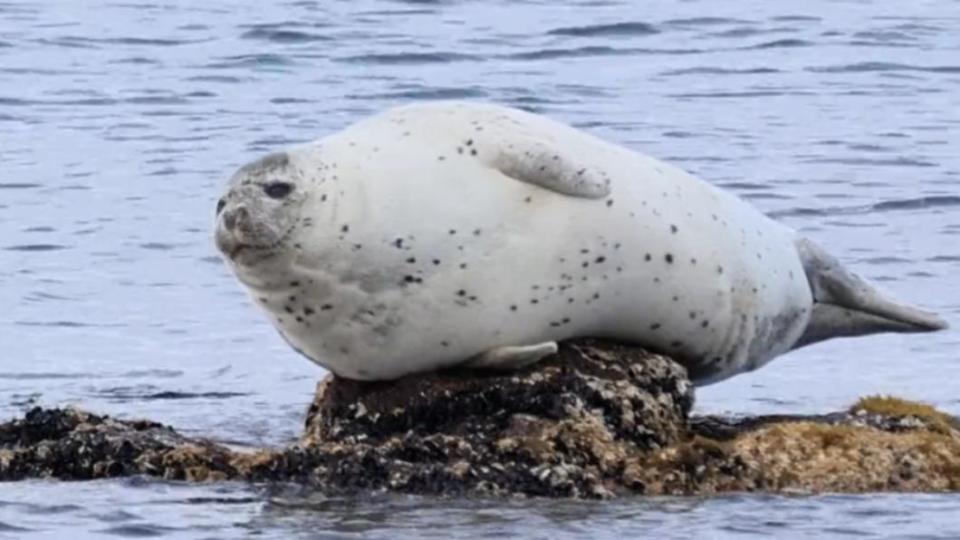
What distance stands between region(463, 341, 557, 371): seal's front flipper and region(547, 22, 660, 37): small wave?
1774 centimetres

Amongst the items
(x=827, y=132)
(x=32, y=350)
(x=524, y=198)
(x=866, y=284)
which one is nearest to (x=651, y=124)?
(x=827, y=132)

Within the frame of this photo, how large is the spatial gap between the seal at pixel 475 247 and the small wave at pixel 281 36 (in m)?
16.9

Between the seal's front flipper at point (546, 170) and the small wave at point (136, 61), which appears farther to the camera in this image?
the small wave at point (136, 61)

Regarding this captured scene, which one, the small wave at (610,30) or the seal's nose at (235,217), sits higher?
the small wave at (610,30)

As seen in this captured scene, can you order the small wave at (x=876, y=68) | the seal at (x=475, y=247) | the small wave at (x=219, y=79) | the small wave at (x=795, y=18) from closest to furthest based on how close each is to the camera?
the seal at (x=475, y=247)
the small wave at (x=219, y=79)
the small wave at (x=876, y=68)
the small wave at (x=795, y=18)

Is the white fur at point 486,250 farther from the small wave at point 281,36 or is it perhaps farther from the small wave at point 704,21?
the small wave at point 704,21

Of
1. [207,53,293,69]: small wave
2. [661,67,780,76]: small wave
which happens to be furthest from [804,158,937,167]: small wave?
[207,53,293,69]: small wave

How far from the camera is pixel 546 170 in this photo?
A: 9859 mm

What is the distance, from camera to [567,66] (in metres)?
25.2

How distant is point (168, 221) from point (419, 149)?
7.43 meters

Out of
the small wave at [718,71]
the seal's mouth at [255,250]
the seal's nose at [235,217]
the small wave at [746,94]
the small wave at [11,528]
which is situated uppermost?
the small wave at [718,71]

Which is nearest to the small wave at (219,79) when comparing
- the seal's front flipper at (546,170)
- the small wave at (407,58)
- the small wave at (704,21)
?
the small wave at (407,58)

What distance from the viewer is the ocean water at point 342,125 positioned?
31.6ft

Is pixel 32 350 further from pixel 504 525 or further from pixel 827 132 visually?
pixel 827 132
